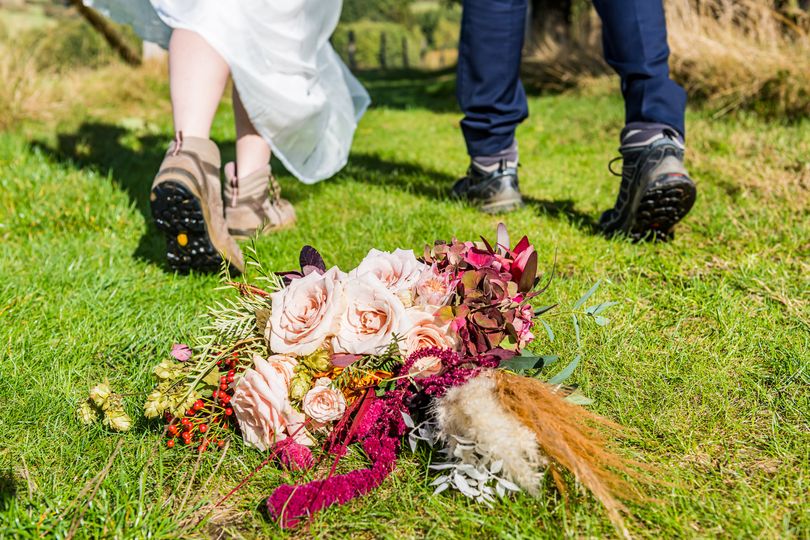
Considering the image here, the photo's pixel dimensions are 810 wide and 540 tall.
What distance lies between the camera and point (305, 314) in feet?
4.50

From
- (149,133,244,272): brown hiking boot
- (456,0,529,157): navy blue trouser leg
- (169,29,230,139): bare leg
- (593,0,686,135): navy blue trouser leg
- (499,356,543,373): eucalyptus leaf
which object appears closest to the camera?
(499,356,543,373): eucalyptus leaf

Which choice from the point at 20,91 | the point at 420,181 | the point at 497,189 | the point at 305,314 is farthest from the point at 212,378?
the point at 20,91

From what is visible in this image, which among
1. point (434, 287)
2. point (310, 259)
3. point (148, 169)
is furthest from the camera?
point (148, 169)

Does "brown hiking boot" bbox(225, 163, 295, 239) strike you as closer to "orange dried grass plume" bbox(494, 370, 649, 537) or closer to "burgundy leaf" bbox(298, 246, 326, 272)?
"burgundy leaf" bbox(298, 246, 326, 272)

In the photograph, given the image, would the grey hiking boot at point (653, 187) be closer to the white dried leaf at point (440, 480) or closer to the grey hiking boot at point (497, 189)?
the grey hiking boot at point (497, 189)

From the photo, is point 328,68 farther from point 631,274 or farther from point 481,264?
point 481,264

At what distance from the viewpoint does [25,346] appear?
1.88m

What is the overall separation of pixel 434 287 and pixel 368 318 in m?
0.17

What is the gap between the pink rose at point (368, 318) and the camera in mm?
1317

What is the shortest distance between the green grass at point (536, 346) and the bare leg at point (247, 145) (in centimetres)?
31

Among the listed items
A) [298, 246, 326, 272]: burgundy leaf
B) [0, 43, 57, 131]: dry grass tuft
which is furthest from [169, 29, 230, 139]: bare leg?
[0, 43, 57, 131]: dry grass tuft

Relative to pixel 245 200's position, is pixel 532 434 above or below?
above

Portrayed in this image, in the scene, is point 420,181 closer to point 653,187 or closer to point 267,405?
point 653,187

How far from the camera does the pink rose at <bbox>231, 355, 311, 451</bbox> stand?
4.29 ft
